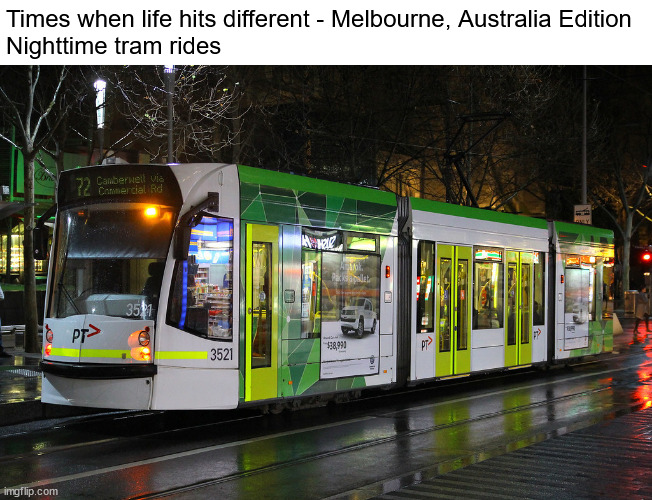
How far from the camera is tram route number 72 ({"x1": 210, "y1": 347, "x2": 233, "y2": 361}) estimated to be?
32.3 feet

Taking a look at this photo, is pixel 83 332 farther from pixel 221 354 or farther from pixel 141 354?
pixel 221 354

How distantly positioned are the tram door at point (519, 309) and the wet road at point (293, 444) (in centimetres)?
158

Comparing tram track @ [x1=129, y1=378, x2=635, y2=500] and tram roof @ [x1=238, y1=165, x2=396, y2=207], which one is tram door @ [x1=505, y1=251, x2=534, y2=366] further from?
tram roof @ [x1=238, y1=165, x2=396, y2=207]

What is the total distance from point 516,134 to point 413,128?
353 centimetres

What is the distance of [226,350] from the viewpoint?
32.7 feet

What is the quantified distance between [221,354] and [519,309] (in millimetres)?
8244

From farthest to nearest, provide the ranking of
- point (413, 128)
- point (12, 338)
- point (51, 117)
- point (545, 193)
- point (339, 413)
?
point (545, 193) < point (413, 128) < point (51, 117) < point (12, 338) < point (339, 413)

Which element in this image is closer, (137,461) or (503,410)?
(137,461)

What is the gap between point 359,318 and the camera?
40.1 feet

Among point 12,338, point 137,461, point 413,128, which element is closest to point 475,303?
point 137,461

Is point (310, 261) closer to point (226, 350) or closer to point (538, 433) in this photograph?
point (226, 350)

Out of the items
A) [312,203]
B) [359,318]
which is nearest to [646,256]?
[359,318]

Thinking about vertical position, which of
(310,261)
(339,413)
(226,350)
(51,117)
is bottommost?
(339,413)

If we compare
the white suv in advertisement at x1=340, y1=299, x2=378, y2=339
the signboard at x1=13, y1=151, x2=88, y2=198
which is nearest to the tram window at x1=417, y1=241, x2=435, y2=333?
the white suv in advertisement at x1=340, y1=299, x2=378, y2=339
